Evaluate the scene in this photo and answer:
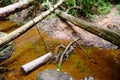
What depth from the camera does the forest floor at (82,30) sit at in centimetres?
740

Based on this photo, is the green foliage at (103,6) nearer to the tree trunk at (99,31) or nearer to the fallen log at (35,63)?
the tree trunk at (99,31)

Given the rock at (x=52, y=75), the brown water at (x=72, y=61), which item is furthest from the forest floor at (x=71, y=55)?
the rock at (x=52, y=75)

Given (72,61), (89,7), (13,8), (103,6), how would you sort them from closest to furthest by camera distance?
(72,61) → (13,8) → (89,7) → (103,6)

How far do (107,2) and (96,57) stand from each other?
3570mm

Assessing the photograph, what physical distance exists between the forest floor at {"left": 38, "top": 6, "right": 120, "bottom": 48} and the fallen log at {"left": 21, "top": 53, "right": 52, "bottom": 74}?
1.46 metres

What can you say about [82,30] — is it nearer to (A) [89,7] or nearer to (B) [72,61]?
(A) [89,7]

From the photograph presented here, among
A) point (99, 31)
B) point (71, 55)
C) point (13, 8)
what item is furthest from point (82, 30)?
point (13, 8)

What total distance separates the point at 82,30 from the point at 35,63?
2655 mm

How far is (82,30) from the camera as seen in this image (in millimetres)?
8055

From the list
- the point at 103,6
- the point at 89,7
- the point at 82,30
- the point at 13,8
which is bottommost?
the point at 82,30

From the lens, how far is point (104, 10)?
29.7 feet

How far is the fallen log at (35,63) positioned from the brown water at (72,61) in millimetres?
117

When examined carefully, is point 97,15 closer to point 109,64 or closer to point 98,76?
point 109,64

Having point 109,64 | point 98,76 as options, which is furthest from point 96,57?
point 98,76
